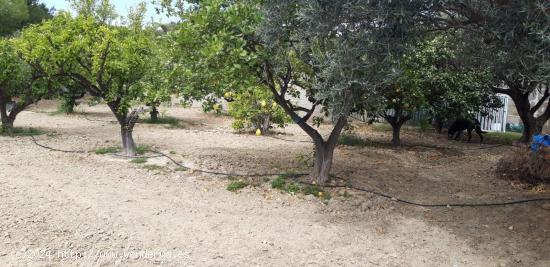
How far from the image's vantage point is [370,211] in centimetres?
577

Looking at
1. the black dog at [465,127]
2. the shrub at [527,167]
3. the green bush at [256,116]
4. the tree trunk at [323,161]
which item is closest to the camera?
the tree trunk at [323,161]

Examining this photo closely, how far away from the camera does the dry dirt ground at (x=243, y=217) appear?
430 cm

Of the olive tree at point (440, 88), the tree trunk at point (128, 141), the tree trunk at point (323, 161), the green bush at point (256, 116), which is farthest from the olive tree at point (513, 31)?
the green bush at point (256, 116)

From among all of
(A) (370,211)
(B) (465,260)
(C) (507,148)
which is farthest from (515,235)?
(C) (507,148)

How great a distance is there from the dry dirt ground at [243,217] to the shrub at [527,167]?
0.26m

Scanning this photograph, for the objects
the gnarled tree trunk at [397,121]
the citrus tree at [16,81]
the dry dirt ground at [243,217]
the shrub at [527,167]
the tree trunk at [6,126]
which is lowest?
the dry dirt ground at [243,217]

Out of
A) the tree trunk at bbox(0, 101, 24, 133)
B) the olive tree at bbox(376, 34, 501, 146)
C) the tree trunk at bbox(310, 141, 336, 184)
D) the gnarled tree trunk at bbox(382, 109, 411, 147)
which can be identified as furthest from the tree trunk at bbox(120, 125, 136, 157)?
the gnarled tree trunk at bbox(382, 109, 411, 147)

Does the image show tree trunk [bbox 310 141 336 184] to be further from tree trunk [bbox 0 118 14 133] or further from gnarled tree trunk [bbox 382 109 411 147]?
tree trunk [bbox 0 118 14 133]

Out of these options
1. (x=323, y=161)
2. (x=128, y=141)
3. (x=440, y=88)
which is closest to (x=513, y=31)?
(x=323, y=161)

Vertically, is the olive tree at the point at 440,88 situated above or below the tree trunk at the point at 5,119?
above

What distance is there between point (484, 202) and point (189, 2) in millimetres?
4617

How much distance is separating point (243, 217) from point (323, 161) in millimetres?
1641

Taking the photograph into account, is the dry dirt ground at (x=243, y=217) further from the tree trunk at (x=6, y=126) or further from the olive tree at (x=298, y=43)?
the tree trunk at (x=6, y=126)

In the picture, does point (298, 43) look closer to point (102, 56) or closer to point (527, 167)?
point (102, 56)
